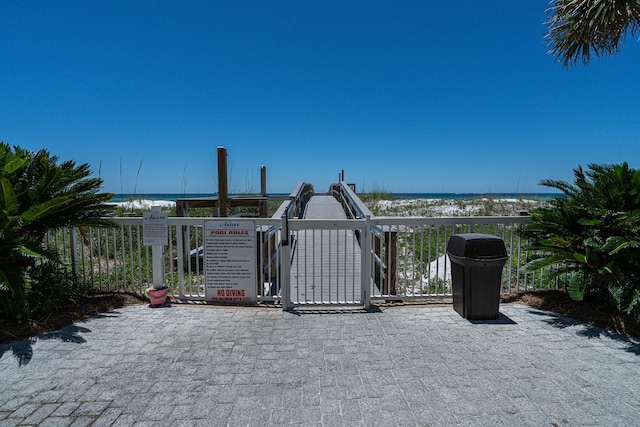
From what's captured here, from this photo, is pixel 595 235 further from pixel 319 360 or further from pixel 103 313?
pixel 103 313

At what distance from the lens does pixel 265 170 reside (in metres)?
15.0

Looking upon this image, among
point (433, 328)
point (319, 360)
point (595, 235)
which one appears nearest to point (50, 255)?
point (319, 360)

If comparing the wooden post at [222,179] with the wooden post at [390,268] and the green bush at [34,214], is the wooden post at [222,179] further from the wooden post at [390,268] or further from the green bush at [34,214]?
the wooden post at [390,268]

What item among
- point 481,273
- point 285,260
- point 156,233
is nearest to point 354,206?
point 285,260

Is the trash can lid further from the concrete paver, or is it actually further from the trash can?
the concrete paver

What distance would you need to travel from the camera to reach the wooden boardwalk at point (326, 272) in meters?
4.50

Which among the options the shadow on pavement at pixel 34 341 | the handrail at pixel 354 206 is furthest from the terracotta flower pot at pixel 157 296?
the handrail at pixel 354 206

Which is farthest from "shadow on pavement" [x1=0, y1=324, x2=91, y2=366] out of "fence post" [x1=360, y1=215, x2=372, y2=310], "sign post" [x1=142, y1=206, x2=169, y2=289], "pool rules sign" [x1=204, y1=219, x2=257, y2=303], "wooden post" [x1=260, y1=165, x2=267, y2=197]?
"wooden post" [x1=260, y1=165, x2=267, y2=197]

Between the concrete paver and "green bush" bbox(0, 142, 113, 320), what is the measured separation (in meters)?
0.71

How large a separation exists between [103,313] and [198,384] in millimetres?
2472

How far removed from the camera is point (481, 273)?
13.0 feet

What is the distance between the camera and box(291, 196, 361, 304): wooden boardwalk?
450cm

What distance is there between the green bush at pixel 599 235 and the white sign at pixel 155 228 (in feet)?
16.9

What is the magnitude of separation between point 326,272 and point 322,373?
3.38m
